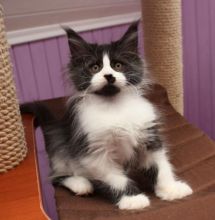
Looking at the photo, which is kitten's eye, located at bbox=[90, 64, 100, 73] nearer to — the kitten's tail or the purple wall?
the kitten's tail

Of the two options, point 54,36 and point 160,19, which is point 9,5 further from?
point 160,19

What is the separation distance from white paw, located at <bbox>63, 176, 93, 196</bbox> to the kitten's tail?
28cm

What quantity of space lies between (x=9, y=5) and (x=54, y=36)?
0.77ft

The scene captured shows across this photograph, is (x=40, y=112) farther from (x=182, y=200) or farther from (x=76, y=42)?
(x=182, y=200)

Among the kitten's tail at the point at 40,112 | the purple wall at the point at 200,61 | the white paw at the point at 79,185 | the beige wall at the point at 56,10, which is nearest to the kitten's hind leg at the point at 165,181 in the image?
the white paw at the point at 79,185

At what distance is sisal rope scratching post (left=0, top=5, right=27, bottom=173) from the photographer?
0.84m

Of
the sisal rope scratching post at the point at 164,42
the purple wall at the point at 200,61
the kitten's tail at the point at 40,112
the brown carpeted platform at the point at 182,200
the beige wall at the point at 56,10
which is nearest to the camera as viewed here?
the brown carpeted platform at the point at 182,200

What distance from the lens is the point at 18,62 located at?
5.49 ft

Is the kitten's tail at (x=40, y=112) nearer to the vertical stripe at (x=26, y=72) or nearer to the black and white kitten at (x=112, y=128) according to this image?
the black and white kitten at (x=112, y=128)

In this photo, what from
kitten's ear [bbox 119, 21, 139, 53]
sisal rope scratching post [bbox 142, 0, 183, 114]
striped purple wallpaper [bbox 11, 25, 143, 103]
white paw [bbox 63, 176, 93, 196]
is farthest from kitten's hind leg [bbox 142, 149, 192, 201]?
striped purple wallpaper [bbox 11, 25, 143, 103]

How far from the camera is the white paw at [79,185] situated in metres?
0.94

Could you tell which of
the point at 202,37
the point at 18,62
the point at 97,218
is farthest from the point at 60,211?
the point at 202,37

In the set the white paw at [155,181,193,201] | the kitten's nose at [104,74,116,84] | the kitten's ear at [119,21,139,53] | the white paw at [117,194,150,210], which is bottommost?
the white paw at [155,181,193,201]

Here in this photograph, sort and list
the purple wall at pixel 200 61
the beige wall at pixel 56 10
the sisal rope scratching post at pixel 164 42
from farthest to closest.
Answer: the purple wall at pixel 200 61 < the beige wall at pixel 56 10 < the sisal rope scratching post at pixel 164 42
